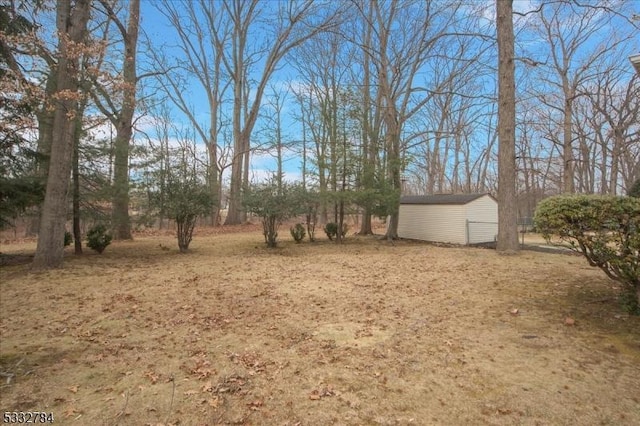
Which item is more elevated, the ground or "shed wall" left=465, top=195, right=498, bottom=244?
"shed wall" left=465, top=195, right=498, bottom=244

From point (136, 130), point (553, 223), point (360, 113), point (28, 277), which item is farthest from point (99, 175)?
point (553, 223)

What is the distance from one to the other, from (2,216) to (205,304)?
6.19 metres

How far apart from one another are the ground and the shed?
841 centimetres

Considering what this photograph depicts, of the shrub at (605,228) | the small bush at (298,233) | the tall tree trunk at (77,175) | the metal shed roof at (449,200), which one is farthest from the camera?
the metal shed roof at (449,200)

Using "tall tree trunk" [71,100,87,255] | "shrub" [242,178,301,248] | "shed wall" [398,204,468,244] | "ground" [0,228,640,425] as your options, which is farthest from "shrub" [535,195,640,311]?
"shed wall" [398,204,468,244]

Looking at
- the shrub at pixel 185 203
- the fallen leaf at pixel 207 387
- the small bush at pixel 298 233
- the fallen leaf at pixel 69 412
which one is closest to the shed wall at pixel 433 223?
the small bush at pixel 298 233

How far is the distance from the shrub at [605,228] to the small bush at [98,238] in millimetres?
10510

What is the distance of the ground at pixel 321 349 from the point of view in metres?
2.65

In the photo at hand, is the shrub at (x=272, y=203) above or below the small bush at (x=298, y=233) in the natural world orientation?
above

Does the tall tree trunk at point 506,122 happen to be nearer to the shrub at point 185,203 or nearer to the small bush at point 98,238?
the shrub at point 185,203

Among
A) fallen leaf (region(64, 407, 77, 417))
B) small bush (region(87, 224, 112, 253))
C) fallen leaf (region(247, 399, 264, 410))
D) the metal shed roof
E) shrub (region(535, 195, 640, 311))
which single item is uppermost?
the metal shed roof

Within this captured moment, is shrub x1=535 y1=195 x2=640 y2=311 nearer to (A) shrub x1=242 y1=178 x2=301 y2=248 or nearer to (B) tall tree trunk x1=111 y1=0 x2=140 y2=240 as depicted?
(B) tall tree trunk x1=111 y1=0 x2=140 y2=240

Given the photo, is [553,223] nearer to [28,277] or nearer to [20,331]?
[20,331]

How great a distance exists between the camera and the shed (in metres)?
15.5
